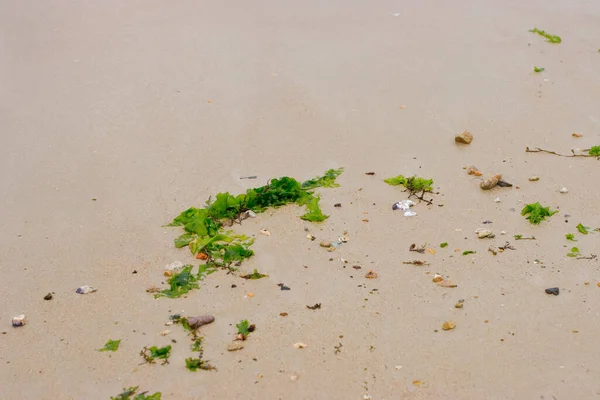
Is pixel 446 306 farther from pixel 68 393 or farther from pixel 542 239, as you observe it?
pixel 68 393

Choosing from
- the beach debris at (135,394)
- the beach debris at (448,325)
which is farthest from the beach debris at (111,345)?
the beach debris at (448,325)

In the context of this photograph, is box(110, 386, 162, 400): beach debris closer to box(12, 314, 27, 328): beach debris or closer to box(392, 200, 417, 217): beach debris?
box(12, 314, 27, 328): beach debris

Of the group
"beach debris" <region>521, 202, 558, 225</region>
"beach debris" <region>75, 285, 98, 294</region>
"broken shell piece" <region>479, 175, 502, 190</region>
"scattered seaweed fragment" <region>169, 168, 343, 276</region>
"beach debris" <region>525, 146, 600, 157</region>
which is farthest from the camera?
"beach debris" <region>525, 146, 600, 157</region>

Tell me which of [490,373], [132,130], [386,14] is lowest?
[490,373]

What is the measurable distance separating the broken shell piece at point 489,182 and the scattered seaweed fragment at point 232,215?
102 cm

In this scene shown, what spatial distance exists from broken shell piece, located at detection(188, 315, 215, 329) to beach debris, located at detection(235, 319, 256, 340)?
0.15 metres

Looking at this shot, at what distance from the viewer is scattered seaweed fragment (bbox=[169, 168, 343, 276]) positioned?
3.90 m

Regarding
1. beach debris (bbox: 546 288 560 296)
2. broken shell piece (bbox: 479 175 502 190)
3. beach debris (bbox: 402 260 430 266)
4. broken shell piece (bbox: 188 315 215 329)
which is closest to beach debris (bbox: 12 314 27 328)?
broken shell piece (bbox: 188 315 215 329)

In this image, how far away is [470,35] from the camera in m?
6.64

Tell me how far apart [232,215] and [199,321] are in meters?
1.04

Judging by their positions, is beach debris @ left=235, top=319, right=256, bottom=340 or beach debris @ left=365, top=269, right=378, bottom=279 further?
beach debris @ left=365, top=269, right=378, bottom=279

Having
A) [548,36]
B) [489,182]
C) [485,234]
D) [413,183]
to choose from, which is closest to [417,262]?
[485,234]

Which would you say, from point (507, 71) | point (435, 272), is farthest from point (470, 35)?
point (435, 272)

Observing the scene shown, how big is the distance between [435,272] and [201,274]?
4.41ft
